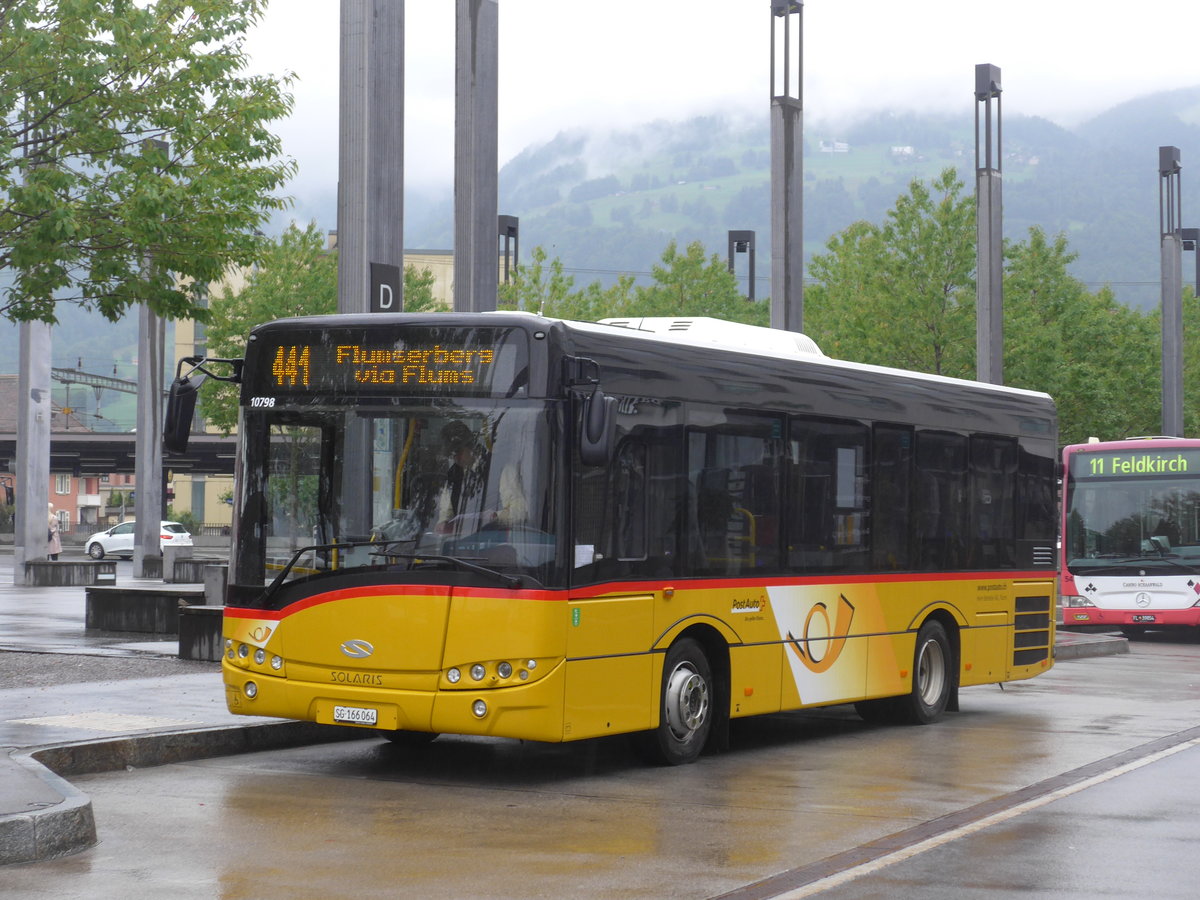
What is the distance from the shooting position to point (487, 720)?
10922mm

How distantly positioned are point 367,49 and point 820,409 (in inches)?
200

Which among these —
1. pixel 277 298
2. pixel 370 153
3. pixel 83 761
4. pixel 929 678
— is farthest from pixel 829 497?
pixel 277 298

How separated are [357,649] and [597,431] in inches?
81.9

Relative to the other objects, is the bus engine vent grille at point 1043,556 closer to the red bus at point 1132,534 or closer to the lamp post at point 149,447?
the red bus at point 1132,534

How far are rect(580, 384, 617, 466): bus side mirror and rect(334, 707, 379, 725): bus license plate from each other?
2.07 m

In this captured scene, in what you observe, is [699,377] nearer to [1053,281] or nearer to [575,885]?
[575,885]

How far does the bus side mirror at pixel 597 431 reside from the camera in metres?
10.6

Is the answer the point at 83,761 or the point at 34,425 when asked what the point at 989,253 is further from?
the point at 83,761

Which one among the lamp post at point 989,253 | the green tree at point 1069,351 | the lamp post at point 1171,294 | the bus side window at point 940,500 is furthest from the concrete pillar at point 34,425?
the lamp post at point 1171,294

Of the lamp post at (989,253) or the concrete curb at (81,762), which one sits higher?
the lamp post at (989,253)

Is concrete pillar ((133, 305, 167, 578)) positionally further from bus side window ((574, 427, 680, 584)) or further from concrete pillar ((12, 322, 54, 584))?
bus side window ((574, 427, 680, 584))

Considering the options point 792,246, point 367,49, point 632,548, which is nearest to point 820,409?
point 632,548

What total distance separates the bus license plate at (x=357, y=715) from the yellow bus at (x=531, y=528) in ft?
0.05

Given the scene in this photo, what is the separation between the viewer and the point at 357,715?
36.9ft
